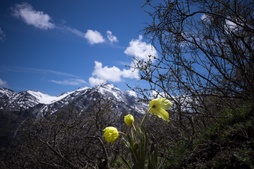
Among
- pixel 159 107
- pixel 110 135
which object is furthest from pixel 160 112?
pixel 110 135

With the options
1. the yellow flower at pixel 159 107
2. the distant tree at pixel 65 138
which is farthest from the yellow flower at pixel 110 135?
the distant tree at pixel 65 138

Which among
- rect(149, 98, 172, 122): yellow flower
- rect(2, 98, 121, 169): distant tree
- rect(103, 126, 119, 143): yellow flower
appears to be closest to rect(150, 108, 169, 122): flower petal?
rect(149, 98, 172, 122): yellow flower

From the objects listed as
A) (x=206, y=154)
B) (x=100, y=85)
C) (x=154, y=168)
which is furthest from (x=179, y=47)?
(x=100, y=85)

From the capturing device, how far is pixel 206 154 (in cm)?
327

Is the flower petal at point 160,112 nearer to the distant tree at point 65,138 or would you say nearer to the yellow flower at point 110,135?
the yellow flower at point 110,135

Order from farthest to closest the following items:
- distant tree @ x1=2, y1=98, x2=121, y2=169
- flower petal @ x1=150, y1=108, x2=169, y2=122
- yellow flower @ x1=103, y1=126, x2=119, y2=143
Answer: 1. distant tree @ x1=2, y1=98, x2=121, y2=169
2. flower petal @ x1=150, y1=108, x2=169, y2=122
3. yellow flower @ x1=103, y1=126, x2=119, y2=143

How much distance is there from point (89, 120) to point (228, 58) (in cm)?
486

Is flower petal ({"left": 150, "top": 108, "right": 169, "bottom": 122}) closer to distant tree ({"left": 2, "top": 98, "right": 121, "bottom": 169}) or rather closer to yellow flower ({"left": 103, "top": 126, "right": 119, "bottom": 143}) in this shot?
yellow flower ({"left": 103, "top": 126, "right": 119, "bottom": 143})

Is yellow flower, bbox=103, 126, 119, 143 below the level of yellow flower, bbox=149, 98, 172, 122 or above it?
below

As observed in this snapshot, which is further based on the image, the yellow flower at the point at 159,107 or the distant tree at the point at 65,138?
the distant tree at the point at 65,138

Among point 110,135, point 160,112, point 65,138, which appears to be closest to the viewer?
point 110,135

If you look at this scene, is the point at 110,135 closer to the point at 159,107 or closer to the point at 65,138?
the point at 159,107

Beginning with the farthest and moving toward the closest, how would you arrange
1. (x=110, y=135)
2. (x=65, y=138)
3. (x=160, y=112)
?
(x=65, y=138), (x=160, y=112), (x=110, y=135)

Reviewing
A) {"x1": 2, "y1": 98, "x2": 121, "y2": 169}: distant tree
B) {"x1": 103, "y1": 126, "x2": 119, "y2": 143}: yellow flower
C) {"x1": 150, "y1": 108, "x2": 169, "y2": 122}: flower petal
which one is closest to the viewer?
{"x1": 103, "y1": 126, "x2": 119, "y2": 143}: yellow flower
